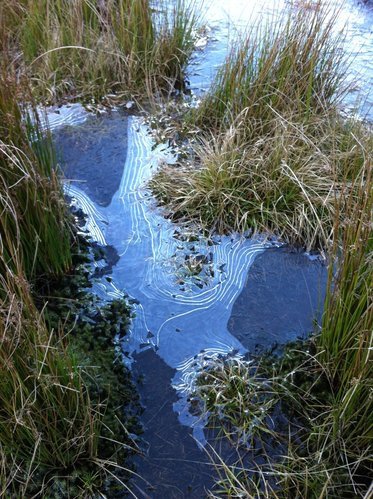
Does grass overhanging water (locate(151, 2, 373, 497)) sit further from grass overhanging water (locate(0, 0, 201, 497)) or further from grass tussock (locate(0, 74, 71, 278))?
grass tussock (locate(0, 74, 71, 278))

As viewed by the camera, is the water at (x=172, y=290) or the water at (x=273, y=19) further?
the water at (x=273, y=19)

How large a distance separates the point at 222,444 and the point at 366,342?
25.7 inches

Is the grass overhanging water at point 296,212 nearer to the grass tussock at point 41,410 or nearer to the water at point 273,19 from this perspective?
the water at point 273,19

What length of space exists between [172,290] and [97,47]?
2.20 meters

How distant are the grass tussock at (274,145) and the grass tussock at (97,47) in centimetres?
64

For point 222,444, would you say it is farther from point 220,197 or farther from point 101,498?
point 220,197

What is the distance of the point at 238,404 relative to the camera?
87.2 inches

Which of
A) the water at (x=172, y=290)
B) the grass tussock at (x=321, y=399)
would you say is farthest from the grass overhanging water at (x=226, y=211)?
the water at (x=172, y=290)

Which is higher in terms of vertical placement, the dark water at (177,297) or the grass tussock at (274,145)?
the grass tussock at (274,145)

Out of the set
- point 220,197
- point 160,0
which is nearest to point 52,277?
point 220,197

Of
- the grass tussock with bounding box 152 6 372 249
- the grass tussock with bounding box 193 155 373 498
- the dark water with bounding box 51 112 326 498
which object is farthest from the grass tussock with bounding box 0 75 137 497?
the grass tussock with bounding box 152 6 372 249

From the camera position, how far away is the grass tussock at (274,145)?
10.2ft

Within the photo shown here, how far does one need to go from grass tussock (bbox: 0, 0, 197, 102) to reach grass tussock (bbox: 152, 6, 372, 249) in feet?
2.11

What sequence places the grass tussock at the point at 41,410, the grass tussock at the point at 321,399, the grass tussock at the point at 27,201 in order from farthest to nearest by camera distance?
1. the grass tussock at the point at 27,201
2. the grass tussock at the point at 321,399
3. the grass tussock at the point at 41,410
